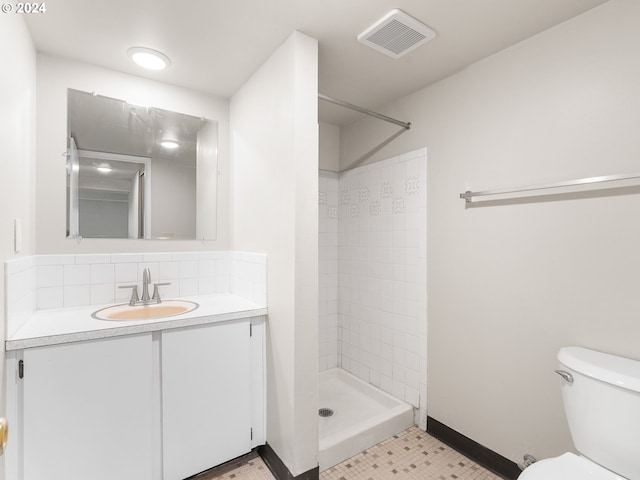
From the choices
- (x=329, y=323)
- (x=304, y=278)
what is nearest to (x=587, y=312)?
(x=304, y=278)

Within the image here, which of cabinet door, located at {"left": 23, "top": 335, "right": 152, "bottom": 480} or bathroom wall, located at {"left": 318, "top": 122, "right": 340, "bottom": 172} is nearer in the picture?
cabinet door, located at {"left": 23, "top": 335, "right": 152, "bottom": 480}

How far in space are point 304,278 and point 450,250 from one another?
95 centimetres

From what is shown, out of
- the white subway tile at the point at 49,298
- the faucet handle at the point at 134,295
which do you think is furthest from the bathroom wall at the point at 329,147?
the white subway tile at the point at 49,298

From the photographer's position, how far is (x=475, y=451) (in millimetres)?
1832

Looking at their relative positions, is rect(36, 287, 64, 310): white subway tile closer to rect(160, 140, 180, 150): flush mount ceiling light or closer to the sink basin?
the sink basin

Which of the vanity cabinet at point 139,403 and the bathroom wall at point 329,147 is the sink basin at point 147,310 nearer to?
the vanity cabinet at point 139,403

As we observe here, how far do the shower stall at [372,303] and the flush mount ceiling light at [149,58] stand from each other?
4.83 feet

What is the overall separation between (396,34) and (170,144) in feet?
4.98

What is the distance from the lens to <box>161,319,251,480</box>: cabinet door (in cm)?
157

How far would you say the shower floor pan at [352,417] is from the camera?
1861mm

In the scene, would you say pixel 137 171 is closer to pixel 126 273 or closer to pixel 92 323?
pixel 126 273

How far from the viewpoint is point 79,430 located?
136 cm

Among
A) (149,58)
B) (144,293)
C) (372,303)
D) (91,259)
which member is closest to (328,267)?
(372,303)

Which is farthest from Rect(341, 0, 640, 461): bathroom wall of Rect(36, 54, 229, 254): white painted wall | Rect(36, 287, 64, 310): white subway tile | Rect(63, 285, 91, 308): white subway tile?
Rect(36, 287, 64, 310): white subway tile
